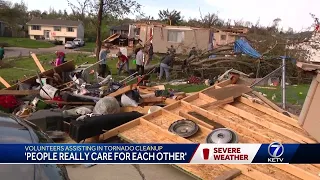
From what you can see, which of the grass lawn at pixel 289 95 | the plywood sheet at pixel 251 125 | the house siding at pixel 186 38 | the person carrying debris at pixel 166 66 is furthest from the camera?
Result: the house siding at pixel 186 38

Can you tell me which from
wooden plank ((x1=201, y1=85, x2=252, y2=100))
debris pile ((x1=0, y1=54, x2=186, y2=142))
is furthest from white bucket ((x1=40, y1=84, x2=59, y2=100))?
wooden plank ((x1=201, y1=85, x2=252, y2=100))

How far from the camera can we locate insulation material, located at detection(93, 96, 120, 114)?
7656mm

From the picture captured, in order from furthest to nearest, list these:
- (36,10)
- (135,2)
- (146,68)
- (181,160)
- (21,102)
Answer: (36,10)
(135,2)
(146,68)
(21,102)
(181,160)

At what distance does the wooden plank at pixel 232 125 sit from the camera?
597 centimetres

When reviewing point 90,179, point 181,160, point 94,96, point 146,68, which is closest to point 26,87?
point 94,96

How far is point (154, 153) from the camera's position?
9.32 ft

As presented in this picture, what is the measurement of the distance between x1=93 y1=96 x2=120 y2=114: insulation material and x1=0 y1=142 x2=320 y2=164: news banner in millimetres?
4797

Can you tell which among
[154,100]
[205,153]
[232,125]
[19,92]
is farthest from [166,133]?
[19,92]

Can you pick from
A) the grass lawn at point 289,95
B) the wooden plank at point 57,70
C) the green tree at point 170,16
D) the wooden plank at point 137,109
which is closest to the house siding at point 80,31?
the green tree at point 170,16

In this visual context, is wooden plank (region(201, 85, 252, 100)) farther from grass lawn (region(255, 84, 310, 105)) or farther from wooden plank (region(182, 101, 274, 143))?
grass lawn (region(255, 84, 310, 105))

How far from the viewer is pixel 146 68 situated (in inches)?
642

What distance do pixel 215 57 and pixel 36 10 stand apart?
10044cm

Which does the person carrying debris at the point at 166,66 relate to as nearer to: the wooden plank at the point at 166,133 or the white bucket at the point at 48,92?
the white bucket at the point at 48,92

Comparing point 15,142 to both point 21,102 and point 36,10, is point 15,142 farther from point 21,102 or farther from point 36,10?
point 36,10
